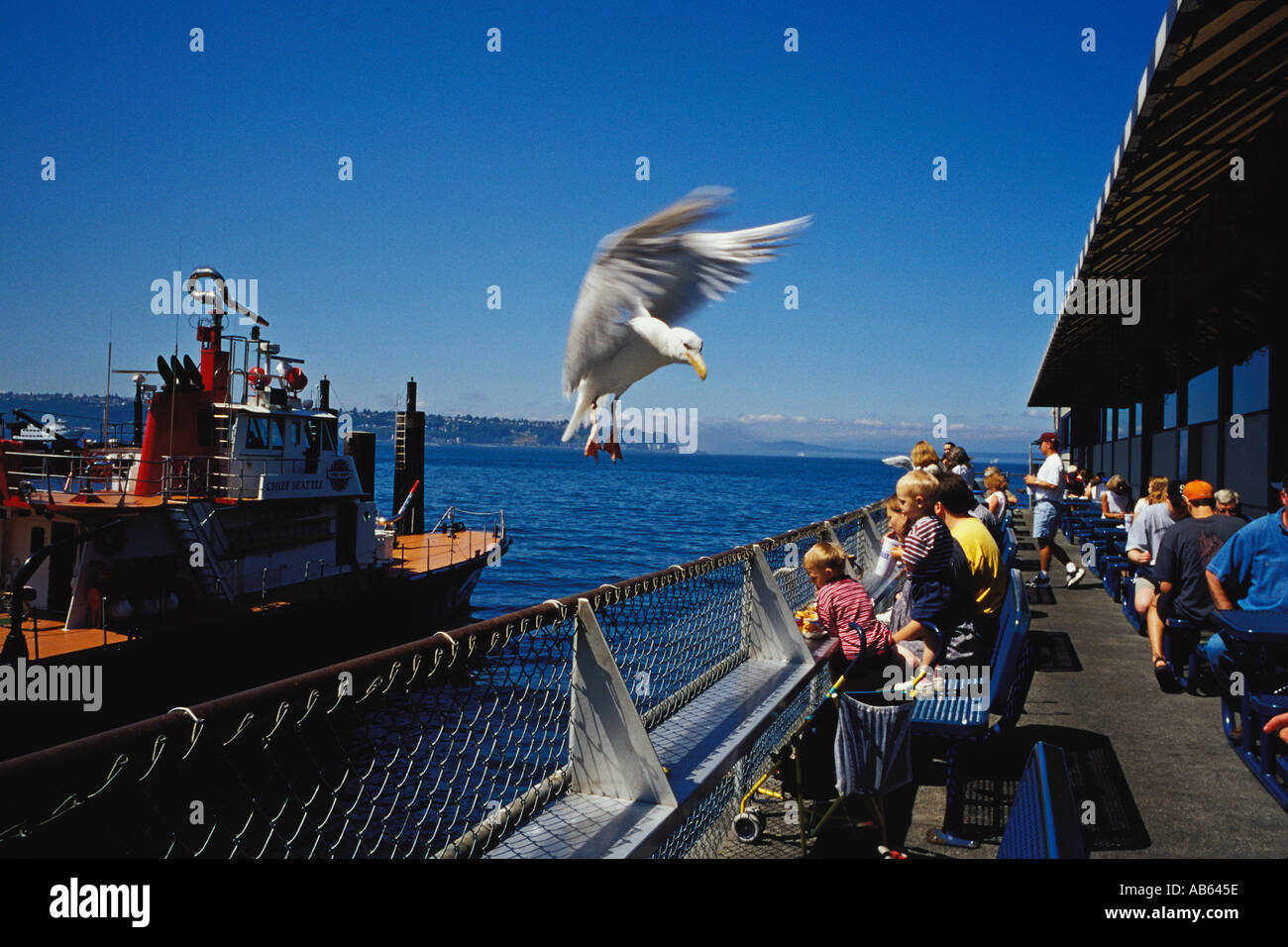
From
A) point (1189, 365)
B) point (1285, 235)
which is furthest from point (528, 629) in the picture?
point (1189, 365)

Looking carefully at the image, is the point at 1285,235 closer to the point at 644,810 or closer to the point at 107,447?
the point at 644,810

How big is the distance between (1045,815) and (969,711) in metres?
2.84

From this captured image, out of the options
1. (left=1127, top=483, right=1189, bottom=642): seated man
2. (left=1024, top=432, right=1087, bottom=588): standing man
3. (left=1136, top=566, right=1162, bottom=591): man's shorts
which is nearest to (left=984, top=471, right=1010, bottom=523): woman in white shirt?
(left=1024, top=432, right=1087, bottom=588): standing man

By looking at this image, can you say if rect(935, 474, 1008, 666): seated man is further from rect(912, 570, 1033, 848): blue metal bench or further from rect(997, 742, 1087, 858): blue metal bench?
rect(997, 742, 1087, 858): blue metal bench

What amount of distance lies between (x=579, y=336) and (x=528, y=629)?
6.20 meters

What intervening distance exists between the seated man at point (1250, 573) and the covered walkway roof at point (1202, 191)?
10.4 feet

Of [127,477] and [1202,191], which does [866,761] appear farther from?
[127,477]

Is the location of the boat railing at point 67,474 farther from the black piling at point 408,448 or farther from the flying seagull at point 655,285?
the black piling at point 408,448

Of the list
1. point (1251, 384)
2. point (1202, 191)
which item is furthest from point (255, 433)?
point (1251, 384)

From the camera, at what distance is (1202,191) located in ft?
32.2

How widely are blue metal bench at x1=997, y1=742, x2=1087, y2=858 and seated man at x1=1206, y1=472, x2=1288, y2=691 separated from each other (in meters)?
4.10

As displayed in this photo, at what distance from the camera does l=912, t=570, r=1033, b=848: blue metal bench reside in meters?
4.29

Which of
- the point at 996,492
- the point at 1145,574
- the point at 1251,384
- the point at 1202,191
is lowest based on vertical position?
the point at 1145,574

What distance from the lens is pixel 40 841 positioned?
407 inches
